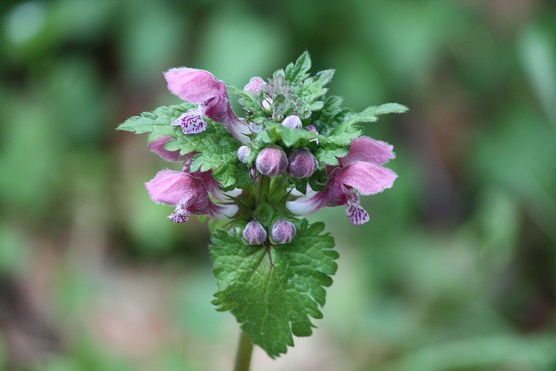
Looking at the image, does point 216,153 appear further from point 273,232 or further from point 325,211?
point 325,211

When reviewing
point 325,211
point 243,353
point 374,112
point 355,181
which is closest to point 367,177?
point 355,181

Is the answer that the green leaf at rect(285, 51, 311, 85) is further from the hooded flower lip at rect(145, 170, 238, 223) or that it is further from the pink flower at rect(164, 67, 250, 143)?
the hooded flower lip at rect(145, 170, 238, 223)

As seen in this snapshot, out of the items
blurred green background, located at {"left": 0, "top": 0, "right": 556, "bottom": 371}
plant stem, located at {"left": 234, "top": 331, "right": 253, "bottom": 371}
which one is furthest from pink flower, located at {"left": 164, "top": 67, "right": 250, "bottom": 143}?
blurred green background, located at {"left": 0, "top": 0, "right": 556, "bottom": 371}

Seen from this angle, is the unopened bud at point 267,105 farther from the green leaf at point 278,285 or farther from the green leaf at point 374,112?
the green leaf at point 278,285

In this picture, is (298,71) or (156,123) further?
(298,71)

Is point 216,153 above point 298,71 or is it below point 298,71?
below

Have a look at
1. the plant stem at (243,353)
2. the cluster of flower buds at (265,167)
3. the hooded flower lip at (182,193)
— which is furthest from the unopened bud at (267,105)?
the plant stem at (243,353)
